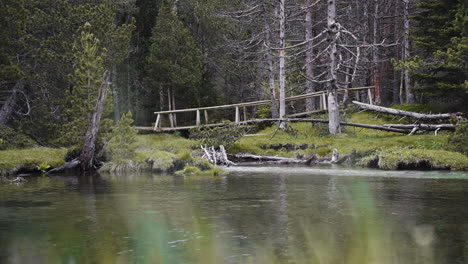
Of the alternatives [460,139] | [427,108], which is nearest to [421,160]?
[460,139]

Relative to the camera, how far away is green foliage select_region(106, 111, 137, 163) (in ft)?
68.1

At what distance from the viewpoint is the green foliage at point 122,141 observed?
20.8m

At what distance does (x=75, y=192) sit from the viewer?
14.6 m

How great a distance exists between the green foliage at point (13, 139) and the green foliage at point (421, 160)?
54.4 feet

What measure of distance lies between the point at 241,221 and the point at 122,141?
11.8 meters

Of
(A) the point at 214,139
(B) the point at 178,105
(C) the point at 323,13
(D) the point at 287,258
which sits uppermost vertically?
(C) the point at 323,13

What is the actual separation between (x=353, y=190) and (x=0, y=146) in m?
17.2

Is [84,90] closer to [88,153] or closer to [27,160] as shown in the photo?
[88,153]

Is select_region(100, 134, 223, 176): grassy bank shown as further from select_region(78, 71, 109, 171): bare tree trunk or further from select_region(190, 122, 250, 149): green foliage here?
select_region(190, 122, 250, 149): green foliage

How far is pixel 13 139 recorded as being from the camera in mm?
25547

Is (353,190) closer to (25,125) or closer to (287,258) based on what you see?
(287,258)

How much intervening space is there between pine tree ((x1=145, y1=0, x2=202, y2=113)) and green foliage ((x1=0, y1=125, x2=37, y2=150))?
13.0 m

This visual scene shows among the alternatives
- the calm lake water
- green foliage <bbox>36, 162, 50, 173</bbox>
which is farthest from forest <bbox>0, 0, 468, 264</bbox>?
green foliage <bbox>36, 162, 50, 173</bbox>

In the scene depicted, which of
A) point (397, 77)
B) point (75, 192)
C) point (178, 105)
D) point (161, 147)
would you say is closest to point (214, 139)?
point (161, 147)
